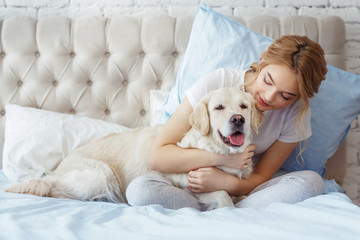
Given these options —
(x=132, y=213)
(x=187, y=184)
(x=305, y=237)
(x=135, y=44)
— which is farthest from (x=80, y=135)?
(x=305, y=237)

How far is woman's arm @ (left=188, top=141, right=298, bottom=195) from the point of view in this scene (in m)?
1.39

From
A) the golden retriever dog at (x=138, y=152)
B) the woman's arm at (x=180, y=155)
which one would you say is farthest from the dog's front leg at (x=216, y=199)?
the woman's arm at (x=180, y=155)

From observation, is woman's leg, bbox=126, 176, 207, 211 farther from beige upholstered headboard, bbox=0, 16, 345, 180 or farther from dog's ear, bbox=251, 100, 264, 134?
beige upholstered headboard, bbox=0, 16, 345, 180

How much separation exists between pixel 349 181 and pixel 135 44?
179 centimetres

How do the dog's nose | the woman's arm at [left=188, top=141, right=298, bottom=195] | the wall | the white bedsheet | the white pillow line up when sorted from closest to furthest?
the white bedsheet → the dog's nose → the woman's arm at [left=188, top=141, right=298, bottom=195] → the white pillow → the wall

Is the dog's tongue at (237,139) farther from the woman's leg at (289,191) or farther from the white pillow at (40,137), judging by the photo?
the white pillow at (40,137)

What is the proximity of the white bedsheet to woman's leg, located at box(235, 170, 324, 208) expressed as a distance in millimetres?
126

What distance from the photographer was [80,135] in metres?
→ 1.95

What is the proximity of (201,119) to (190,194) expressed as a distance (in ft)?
1.07

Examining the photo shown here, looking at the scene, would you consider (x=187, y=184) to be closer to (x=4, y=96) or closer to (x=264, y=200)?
(x=264, y=200)

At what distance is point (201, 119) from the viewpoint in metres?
1.38

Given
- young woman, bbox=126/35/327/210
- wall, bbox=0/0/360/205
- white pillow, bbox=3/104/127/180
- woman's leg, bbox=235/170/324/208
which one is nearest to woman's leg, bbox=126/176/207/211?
young woman, bbox=126/35/327/210

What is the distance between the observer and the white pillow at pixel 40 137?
1.87m

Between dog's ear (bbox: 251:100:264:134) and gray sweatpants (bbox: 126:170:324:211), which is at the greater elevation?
dog's ear (bbox: 251:100:264:134)
